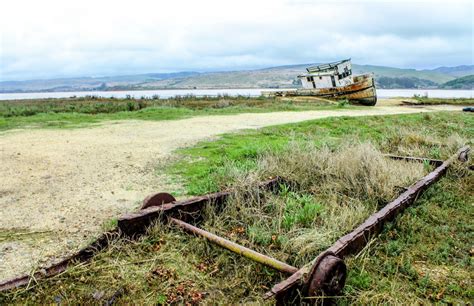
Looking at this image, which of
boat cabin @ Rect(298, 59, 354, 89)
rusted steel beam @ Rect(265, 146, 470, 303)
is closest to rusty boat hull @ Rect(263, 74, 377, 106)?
boat cabin @ Rect(298, 59, 354, 89)

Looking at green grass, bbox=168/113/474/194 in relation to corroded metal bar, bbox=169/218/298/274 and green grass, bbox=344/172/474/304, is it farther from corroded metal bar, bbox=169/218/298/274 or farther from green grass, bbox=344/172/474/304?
green grass, bbox=344/172/474/304

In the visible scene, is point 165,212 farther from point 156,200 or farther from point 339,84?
point 339,84

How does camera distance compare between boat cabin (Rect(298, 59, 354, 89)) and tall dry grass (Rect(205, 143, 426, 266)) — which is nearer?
tall dry grass (Rect(205, 143, 426, 266))

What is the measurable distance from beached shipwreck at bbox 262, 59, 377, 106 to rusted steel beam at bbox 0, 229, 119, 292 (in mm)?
26923

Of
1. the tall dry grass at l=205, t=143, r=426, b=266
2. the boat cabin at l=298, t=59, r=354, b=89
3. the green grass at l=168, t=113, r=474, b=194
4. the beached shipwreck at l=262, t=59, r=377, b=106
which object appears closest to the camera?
the tall dry grass at l=205, t=143, r=426, b=266

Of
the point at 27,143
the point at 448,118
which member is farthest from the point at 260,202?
the point at 448,118

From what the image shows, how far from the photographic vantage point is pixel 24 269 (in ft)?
11.0

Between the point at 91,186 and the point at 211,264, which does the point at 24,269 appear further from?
the point at 91,186

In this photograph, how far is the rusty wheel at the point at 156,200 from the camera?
409 centimetres

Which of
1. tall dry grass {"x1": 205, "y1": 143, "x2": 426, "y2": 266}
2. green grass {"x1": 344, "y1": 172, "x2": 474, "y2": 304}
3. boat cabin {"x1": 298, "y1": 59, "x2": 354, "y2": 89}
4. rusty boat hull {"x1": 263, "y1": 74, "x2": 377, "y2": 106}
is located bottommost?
green grass {"x1": 344, "y1": 172, "x2": 474, "y2": 304}

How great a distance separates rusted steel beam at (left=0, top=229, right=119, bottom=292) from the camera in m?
2.88

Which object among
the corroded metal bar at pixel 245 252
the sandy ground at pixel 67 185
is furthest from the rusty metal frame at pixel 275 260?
the sandy ground at pixel 67 185

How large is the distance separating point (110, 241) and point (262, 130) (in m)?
8.12

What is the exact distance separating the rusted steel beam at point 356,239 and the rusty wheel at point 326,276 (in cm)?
2
